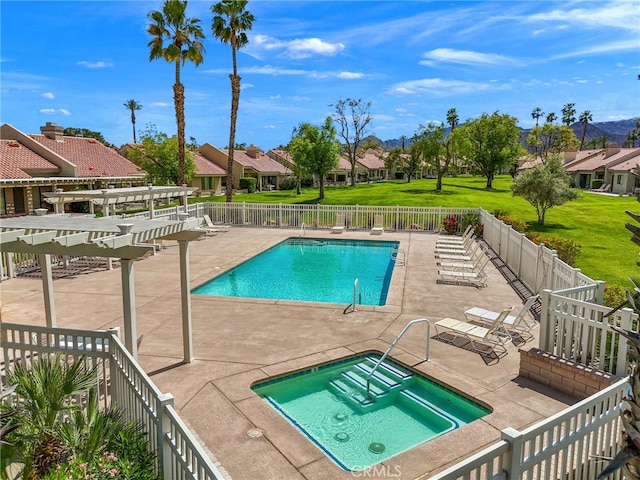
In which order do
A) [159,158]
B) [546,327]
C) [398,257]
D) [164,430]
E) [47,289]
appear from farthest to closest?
[159,158] < [398,257] < [47,289] < [546,327] < [164,430]

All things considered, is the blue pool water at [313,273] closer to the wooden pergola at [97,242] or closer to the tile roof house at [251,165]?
the wooden pergola at [97,242]

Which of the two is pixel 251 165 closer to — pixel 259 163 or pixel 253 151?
pixel 259 163

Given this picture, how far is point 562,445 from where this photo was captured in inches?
151

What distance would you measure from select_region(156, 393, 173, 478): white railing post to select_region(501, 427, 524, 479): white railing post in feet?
8.68

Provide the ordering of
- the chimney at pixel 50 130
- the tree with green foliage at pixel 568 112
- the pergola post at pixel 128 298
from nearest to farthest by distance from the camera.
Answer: the pergola post at pixel 128 298, the chimney at pixel 50 130, the tree with green foliage at pixel 568 112

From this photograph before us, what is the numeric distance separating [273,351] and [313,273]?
7.50 meters

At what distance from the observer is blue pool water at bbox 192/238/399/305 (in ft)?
40.3

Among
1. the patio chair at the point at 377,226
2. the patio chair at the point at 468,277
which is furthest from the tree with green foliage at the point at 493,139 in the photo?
the patio chair at the point at 468,277

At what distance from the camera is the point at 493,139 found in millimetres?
48531

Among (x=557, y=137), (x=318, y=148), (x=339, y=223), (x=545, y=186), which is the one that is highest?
(x=557, y=137)

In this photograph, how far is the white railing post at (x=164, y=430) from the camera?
3.62 metres

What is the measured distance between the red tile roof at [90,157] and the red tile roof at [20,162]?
5.54 ft

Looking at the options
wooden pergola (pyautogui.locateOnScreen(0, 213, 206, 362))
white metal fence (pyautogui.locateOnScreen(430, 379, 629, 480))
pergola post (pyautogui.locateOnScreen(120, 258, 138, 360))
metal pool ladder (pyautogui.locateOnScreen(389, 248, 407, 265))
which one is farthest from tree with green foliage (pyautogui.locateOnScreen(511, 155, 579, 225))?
pergola post (pyautogui.locateOnScreen(120, 258, 138, 360))

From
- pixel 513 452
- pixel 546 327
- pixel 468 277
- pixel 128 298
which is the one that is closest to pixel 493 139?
pixel 468 277
